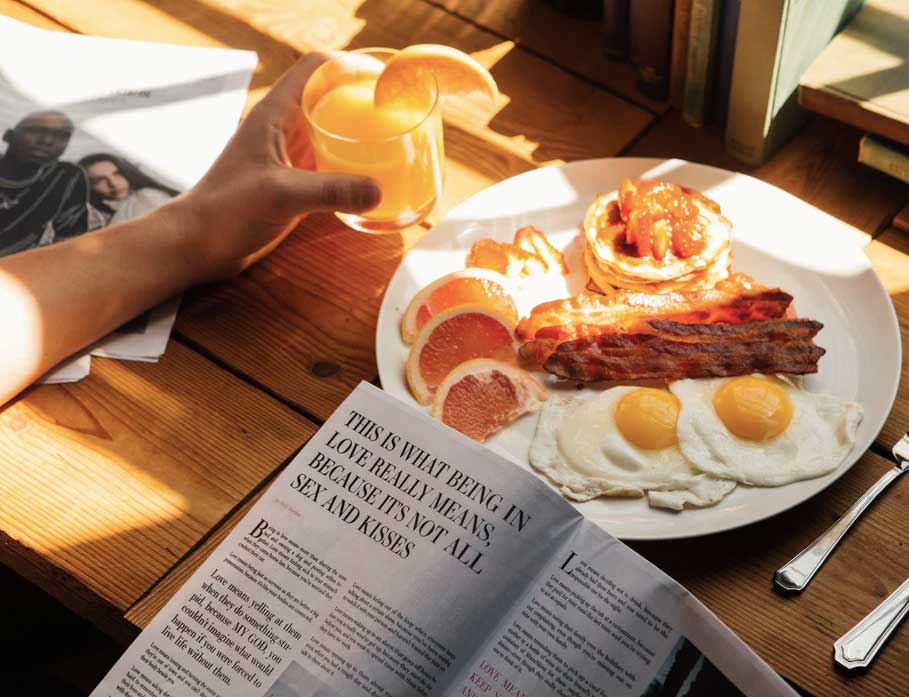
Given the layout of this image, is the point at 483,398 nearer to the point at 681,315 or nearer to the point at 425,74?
the point at 681,315

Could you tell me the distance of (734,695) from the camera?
843 mm

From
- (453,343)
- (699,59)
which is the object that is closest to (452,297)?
(453,343)

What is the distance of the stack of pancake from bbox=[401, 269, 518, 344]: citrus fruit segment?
13 cm

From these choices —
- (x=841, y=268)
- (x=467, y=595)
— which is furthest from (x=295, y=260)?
(x=841, y=268)

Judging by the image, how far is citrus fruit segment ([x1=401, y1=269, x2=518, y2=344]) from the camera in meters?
1.18

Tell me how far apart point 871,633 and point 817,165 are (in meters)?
0.66

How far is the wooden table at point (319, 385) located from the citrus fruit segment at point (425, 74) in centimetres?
18

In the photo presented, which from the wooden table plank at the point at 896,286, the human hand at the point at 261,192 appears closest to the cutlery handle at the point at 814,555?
the wooden table plank at the point at 896,286

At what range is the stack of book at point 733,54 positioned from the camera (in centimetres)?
121

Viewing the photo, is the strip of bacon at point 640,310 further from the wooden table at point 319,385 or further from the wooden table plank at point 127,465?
the wooden table plank at point 127,465

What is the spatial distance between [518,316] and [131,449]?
1.60 ft

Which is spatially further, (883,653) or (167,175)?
(167,175)

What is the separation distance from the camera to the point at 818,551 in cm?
100

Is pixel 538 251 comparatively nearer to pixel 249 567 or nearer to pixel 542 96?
pixel 542 96
